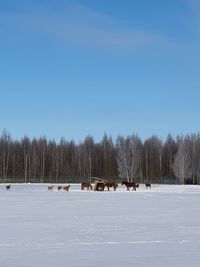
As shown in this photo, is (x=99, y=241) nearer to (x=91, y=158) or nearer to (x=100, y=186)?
(x=100, y=186)

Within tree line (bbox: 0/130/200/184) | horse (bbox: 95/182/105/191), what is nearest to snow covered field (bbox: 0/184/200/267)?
horse (bbox: 95/182/105/191)

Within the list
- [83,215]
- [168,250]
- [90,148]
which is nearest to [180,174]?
[90,148]

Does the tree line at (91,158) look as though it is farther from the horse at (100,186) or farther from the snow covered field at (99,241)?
the snow covered field at (99,241)

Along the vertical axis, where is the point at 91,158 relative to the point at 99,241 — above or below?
above

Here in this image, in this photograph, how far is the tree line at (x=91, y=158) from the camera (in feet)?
326

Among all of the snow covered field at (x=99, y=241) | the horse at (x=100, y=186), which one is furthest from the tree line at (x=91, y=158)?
the snow covered field at (x=99, y=241)

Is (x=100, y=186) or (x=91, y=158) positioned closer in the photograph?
(x=100, y=186)

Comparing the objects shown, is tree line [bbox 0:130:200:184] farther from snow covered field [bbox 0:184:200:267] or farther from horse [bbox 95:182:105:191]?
snow covered field [bbox 0:184:200:267]

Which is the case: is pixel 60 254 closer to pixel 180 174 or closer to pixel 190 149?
pixel 180 174

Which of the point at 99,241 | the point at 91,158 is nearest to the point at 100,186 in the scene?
the point at 99,241

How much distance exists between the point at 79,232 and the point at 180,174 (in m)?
73.1

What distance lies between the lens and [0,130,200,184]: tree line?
9944cm

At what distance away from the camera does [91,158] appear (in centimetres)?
11331

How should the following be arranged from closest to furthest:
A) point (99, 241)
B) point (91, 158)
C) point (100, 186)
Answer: point (99, 241), point (100, 186), point (91, 158)
